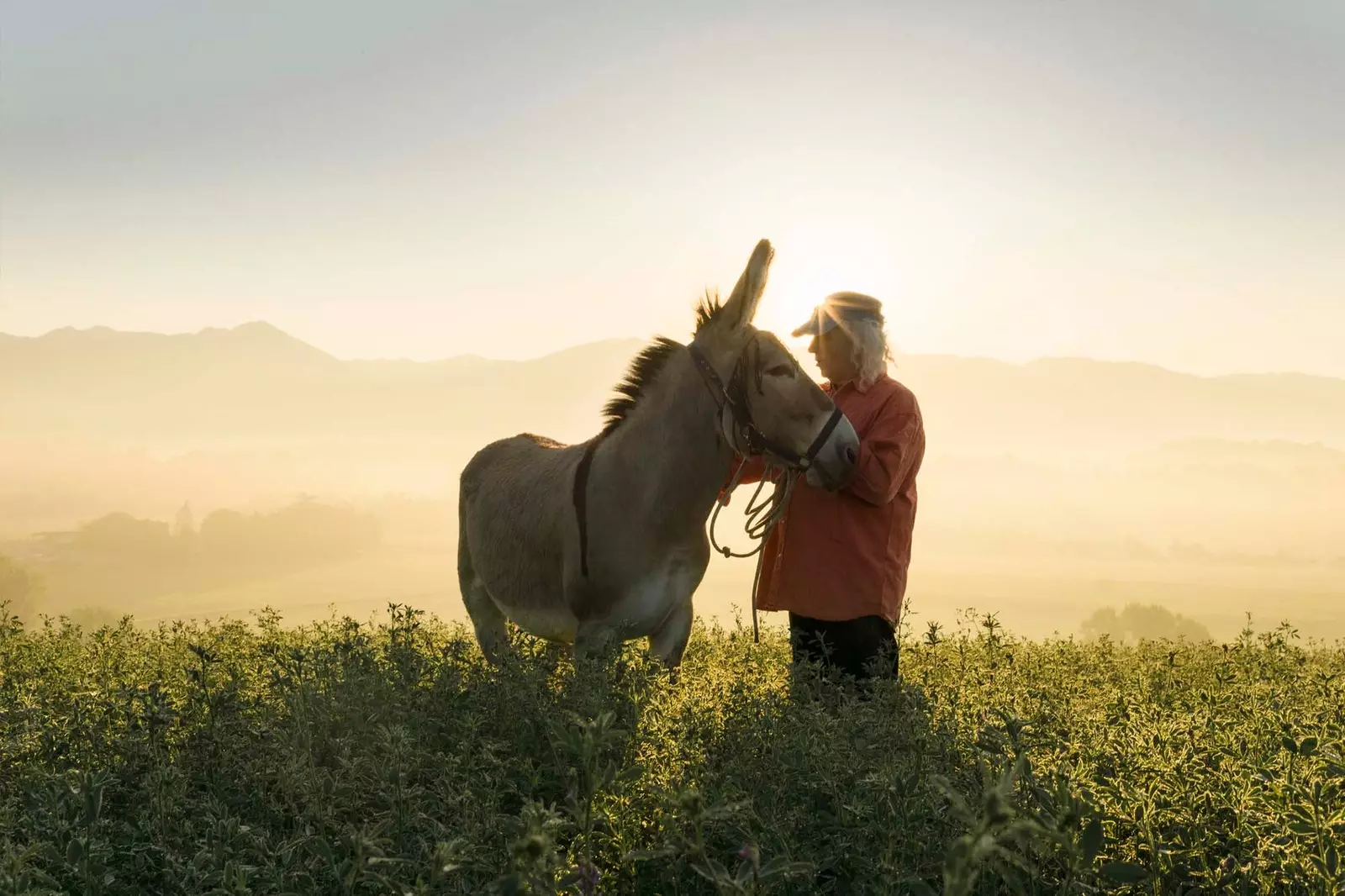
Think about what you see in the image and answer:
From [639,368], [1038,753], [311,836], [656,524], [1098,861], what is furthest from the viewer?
[639,368]

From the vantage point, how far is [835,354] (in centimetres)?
675

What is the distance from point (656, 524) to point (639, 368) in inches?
44.4

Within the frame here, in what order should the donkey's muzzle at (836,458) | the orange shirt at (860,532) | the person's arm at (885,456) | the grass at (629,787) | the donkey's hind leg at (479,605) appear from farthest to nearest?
the donkey's hind leg at (479,605), the orange shirt at (860,532), the person's arm at (885,456), the donkey's muzzle at (836,458), the grass at (629,787)

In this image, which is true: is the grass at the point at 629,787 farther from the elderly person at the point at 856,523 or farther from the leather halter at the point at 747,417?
the leather halter at the point at 747,417

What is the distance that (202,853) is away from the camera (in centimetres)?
281

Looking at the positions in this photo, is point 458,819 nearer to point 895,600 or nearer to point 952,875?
point 952,875

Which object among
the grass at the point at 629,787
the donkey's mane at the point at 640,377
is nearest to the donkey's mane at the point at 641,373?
the donkey's mane at the point at 640,377

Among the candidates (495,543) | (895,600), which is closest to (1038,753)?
(895,600)

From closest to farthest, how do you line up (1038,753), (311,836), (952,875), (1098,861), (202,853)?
(952,875)
(202,853)
(311,836)
(1098,861)
(1038,753)

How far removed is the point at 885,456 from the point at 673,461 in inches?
53.2

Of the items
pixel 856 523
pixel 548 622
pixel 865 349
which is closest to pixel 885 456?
pixel 856 523

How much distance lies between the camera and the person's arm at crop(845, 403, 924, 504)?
6160mm

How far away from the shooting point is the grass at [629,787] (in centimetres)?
255

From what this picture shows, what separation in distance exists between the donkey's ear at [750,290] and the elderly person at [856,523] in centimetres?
85
